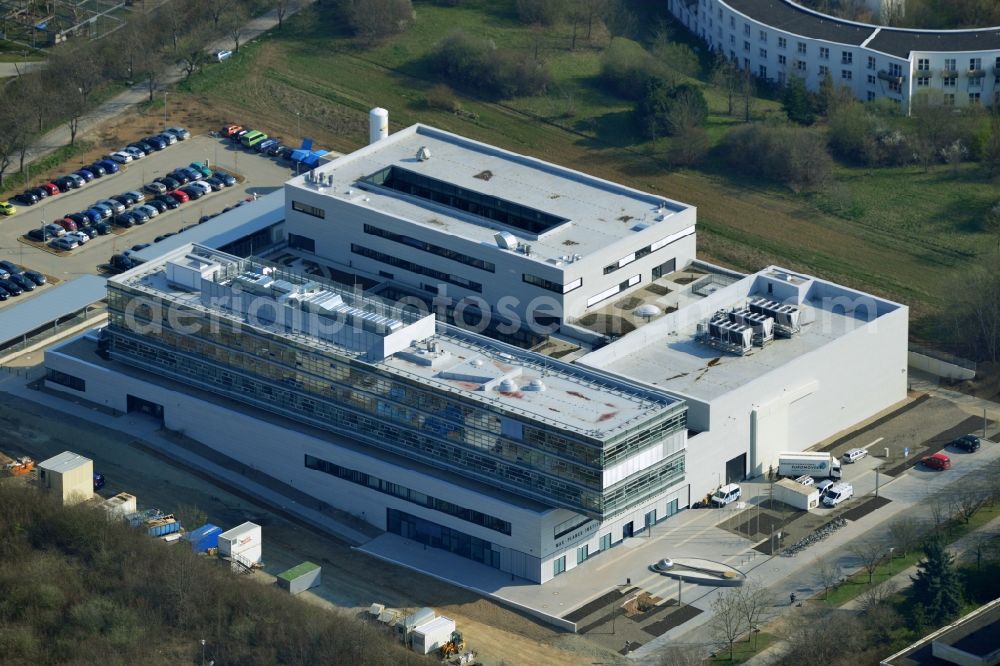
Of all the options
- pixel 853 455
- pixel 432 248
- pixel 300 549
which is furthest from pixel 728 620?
pixel 432 248

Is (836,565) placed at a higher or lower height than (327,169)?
lower

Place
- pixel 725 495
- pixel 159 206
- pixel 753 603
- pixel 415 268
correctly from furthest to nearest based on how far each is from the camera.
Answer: pixel 159 206 < pixel 415 268 < pixel 725 495 < pixel 753 603

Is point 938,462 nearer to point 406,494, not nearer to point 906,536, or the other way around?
point 906,536

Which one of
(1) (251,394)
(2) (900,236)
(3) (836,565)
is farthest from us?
(2) (900,236)

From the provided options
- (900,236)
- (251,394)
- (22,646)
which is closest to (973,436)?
(900,236)

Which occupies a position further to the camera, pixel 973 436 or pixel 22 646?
pixel 973 436

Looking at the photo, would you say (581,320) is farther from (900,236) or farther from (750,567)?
(900,236)

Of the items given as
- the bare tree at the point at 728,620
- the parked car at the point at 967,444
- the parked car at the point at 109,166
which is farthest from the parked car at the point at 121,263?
the parked car at the point at 967,444
